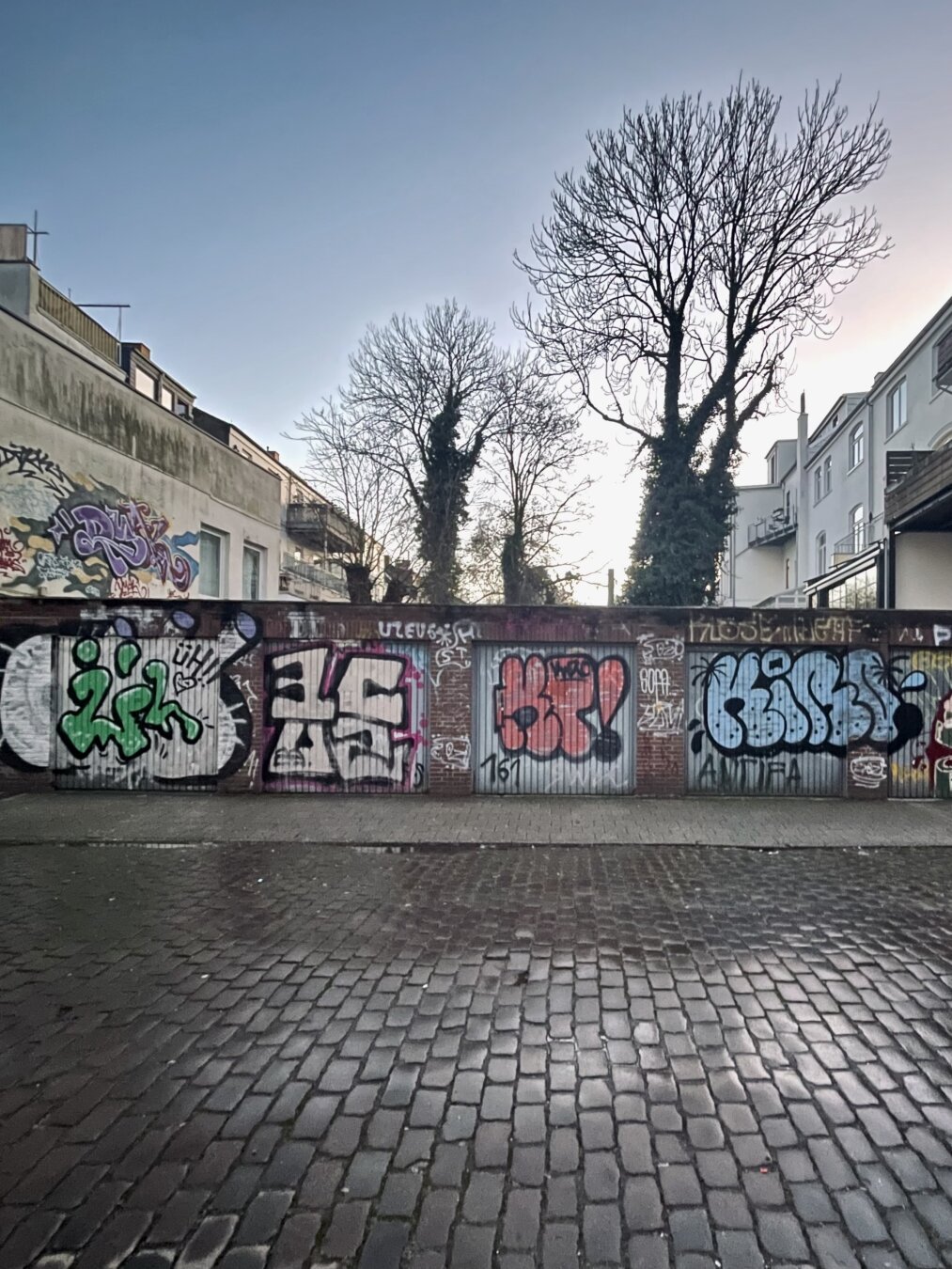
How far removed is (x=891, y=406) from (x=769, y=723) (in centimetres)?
2125

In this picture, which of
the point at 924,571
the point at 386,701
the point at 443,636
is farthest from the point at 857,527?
the point at 386,701

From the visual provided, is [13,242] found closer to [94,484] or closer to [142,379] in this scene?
[142,379]

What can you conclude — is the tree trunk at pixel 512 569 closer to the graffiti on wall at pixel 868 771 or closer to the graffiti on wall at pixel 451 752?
the graffiti on wall at pixel 451 752

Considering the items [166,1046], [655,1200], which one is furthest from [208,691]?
[655,1200]

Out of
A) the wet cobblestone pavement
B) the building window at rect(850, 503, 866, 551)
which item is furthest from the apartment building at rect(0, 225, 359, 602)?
the building window at rect(850, 503, 866, 551)

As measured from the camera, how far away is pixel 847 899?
20.5 feet

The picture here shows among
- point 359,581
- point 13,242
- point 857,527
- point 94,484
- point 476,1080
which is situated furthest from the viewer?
point 857,527

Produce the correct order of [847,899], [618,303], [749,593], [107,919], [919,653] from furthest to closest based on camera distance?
[749,593] → [618,303] → [919,653] → [847,899] → [107,919]

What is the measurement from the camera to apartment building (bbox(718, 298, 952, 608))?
50.8ft

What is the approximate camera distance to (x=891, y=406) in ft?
87.6

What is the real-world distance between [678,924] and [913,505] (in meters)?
11.9

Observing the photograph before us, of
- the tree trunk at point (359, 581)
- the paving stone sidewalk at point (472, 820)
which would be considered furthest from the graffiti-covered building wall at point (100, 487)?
the tree trunk at point (359, 581)

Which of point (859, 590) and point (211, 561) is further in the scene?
point (859, 590)

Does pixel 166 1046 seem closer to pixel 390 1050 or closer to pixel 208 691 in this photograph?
pixel 390 1050
